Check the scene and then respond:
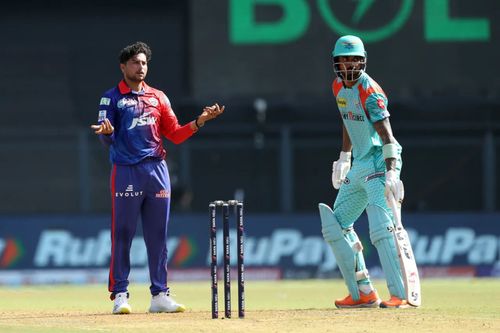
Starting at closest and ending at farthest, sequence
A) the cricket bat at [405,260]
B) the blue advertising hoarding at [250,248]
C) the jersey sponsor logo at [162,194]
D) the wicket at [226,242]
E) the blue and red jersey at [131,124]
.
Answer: the wicket at [226,242], the cricket bat at [405,260], the blue and red jersey at [131,124], the jersey sponsor logo at [162,194], the blue advertising hoarding at [250,248]

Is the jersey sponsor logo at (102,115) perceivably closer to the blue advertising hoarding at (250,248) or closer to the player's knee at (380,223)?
the player's knee at (380,223)

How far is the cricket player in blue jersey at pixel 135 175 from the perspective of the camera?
415 inches

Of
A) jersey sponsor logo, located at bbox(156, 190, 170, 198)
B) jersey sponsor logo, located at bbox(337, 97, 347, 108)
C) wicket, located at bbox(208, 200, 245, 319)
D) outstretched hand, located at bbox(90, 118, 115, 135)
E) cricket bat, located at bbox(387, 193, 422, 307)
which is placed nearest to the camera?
wicket, located at bbox(208, 200, 245, 319)

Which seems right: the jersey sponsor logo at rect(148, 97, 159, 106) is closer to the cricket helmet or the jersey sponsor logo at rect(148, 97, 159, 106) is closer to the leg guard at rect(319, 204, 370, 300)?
the cricket helmet

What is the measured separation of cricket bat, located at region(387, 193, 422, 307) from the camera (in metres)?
10.4

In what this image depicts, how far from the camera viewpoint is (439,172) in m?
21.8

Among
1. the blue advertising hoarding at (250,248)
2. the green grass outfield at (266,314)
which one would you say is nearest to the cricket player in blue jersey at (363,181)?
the green grass outfield at (266,314)

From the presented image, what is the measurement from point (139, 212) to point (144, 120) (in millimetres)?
698

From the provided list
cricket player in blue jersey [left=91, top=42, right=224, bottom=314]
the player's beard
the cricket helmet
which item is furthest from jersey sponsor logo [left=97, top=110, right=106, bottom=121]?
the cricket helmet

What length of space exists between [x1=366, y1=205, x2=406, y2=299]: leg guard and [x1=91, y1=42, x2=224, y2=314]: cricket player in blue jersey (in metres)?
1.44

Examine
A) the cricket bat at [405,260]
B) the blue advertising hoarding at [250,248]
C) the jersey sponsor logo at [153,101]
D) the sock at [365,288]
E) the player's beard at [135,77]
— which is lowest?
the blue advertising hoarding at [250,248]

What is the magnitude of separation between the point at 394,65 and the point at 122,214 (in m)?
9.61

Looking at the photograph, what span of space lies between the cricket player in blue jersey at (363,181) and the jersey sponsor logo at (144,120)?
145 cm

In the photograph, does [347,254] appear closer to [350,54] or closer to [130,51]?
[350,54]
